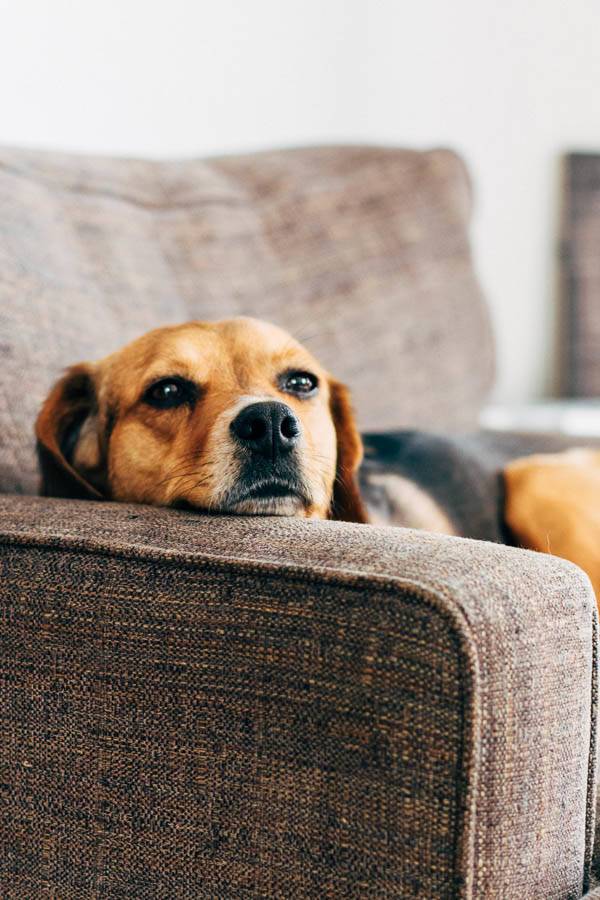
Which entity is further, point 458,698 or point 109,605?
point 109,605

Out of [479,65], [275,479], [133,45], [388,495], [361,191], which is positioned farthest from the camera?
[479,65]

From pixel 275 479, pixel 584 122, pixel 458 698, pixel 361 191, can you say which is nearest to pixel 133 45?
pixel 361 191

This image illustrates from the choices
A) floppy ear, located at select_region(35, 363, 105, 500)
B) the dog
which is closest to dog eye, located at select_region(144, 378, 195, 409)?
the dog

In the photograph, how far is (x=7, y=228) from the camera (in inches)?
72.0

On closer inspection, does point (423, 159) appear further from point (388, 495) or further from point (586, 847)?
point (586, 847)

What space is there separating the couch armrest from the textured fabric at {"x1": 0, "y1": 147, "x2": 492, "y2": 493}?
0.66 metres

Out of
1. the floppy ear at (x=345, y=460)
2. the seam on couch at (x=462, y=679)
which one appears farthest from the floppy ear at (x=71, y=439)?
the seam on couch at (x=462, y=679)

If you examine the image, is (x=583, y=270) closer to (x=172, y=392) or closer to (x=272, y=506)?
(x=172, y=392)

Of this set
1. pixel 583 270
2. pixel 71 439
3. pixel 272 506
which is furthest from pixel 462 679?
pixel 583 270

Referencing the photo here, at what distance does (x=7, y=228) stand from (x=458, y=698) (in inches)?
53.7

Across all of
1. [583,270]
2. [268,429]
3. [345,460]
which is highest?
[268,429]

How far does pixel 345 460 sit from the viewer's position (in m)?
1.83

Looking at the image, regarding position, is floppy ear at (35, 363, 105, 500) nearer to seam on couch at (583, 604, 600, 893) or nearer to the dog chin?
the dog chin

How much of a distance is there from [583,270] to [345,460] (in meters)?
3.10
